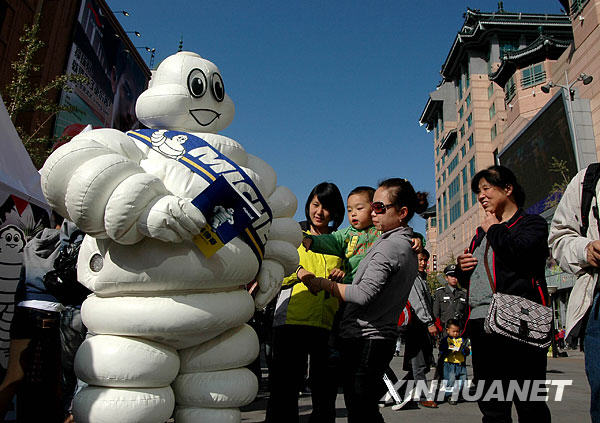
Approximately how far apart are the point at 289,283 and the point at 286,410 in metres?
0.80

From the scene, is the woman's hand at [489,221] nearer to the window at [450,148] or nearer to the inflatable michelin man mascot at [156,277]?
the inflatable michelin man mascot at [156,277]

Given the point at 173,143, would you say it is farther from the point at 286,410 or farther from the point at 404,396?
the point at 404,396

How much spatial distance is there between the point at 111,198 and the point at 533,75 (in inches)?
1517

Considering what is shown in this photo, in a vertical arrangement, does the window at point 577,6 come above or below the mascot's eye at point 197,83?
above

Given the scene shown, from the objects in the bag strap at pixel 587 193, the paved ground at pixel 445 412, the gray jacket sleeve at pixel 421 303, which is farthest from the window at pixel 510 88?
the bag strap at pixel 587 193

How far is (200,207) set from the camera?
2.17 metres

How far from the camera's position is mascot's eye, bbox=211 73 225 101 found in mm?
2787

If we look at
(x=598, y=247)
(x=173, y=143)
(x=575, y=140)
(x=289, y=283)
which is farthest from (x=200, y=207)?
(x=575, y=140)

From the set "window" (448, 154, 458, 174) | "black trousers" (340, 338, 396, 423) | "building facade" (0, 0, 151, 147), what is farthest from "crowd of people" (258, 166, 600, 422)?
"window" (448, 154, 458, 174)

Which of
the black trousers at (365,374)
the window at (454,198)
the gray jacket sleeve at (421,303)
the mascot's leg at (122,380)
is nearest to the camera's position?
the mascot's leg at (122,380)

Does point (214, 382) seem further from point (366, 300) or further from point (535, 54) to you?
point (535, 54)

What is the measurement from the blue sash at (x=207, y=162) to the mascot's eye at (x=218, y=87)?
0.42m

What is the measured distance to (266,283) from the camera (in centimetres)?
266

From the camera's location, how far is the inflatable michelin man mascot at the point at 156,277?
2.01 metres
